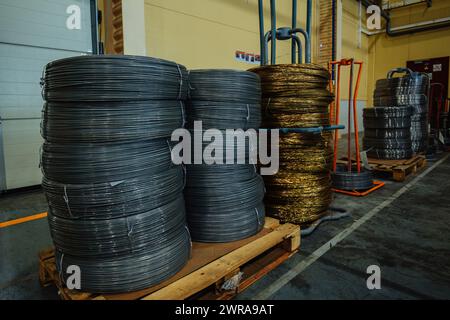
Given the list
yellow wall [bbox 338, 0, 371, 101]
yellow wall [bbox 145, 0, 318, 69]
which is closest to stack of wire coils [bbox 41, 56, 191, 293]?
yellow wall [bbox 145, 0, 318, 69]

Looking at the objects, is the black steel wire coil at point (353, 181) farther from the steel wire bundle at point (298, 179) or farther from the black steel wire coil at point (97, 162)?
the black steel wire coil at point (97, 162)

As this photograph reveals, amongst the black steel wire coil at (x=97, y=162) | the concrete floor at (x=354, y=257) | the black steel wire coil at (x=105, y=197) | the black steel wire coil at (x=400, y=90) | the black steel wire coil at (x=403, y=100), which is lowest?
the concrete floor at (x=354, y=257)

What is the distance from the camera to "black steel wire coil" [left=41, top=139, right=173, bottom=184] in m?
1.84

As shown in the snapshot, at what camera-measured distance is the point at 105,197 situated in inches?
72.9

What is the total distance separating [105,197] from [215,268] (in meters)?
0.91

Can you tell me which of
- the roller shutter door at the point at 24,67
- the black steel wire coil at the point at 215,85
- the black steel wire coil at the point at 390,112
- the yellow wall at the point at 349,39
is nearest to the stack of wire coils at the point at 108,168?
the black steel wire coil at the point at 215,85

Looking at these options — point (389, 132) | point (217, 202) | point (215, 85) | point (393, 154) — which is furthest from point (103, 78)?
point (393, 154)

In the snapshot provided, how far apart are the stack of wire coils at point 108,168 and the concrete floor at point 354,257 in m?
0.68

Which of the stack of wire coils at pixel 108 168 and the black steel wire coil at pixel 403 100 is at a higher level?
the black steel wire coil at pixel 403 100

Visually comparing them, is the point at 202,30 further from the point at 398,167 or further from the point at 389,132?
the point at 398,167

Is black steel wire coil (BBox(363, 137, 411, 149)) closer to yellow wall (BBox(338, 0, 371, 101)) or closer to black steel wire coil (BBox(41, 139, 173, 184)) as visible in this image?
black steel wire coil (BBox(41, 139, 173, 184))

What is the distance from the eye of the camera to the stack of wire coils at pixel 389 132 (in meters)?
6.09

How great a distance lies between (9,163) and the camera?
483 centimetres
